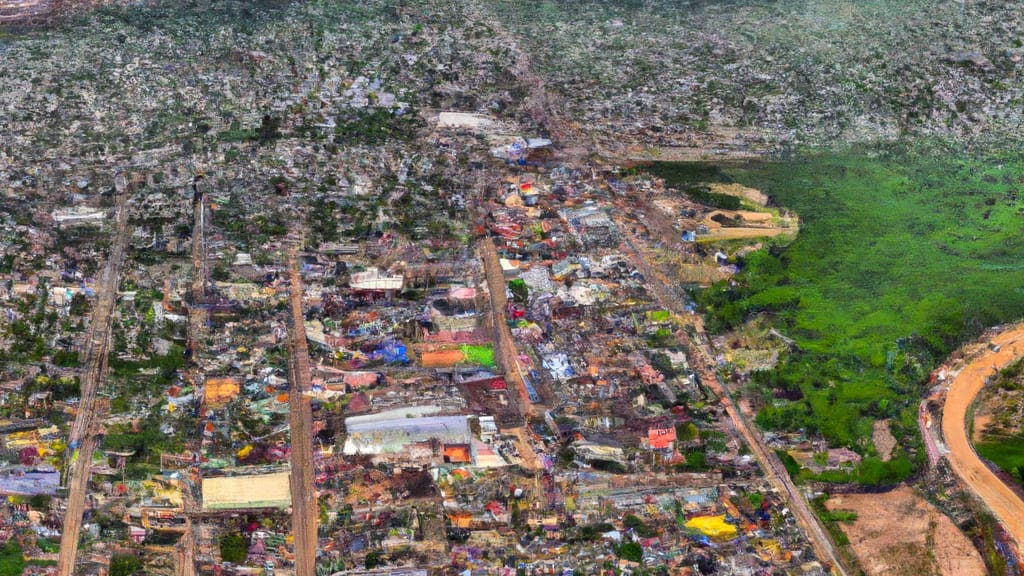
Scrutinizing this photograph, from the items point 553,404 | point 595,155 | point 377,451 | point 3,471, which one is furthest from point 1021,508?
point 3,471

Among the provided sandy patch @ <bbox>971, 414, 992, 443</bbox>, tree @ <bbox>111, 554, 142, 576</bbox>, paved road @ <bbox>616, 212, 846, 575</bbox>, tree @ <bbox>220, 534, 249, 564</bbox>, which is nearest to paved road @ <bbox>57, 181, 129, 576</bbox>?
tree @ <bbox>111, 554, 142, 576</bbox>

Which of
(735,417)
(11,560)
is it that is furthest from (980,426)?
(11,560)

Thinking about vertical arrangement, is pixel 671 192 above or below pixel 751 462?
above

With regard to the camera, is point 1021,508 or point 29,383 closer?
point 1021,508

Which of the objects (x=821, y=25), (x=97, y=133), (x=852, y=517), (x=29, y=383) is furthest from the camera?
(x=821, y=25)

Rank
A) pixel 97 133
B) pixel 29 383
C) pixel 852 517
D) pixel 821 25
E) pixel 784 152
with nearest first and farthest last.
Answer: pixel 852 517 → pixel 29 383 → pixel 97 133 → pixel 784 152 → pixel 821 25

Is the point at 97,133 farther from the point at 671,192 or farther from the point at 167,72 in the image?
the point at 671,192
